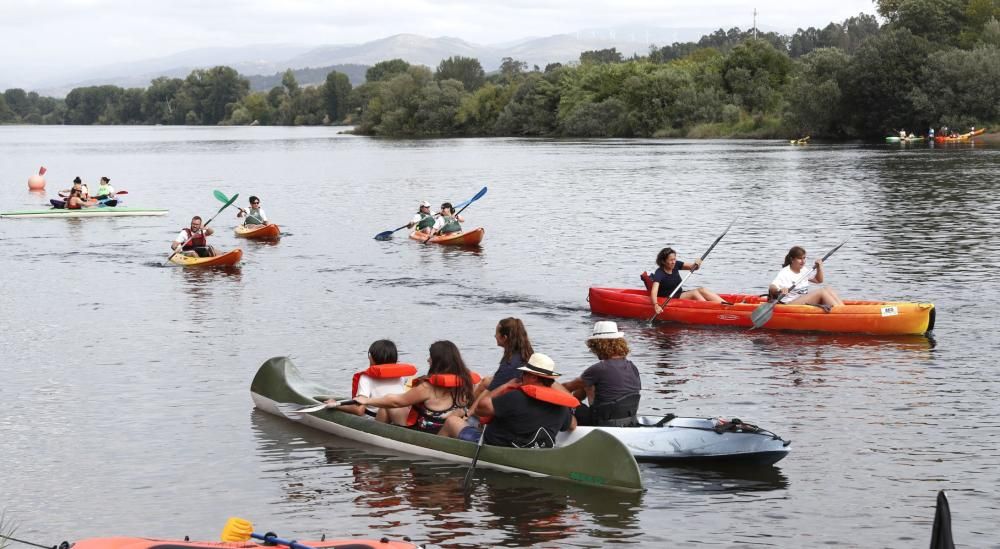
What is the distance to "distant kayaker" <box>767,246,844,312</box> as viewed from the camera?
19109 mm

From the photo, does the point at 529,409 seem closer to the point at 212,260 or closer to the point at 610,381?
the point at 610,381

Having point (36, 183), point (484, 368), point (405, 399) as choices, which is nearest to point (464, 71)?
point (36, 183)

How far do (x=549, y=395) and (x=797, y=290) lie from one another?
30.3ft

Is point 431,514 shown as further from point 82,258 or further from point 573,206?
point 573,206

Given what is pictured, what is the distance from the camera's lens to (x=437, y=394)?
12320mm

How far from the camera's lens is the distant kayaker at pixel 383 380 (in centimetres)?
1261

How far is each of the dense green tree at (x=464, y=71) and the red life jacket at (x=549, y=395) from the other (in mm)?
167466

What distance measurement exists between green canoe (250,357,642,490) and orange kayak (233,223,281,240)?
19931 mm

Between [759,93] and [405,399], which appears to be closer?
[405,399]

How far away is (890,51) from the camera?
87188 mm

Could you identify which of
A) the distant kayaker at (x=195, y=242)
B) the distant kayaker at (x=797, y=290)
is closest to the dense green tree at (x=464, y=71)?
the distant kayaker at (x=195, y=242)

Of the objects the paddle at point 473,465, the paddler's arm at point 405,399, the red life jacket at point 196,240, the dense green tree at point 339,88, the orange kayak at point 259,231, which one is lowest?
the paddle at point 473,465

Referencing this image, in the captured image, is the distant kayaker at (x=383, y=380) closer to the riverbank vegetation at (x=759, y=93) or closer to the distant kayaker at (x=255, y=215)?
the distant kayaker at (x=255, y=215)

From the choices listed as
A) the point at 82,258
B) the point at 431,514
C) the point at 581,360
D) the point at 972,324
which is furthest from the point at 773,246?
the point at 431,514
